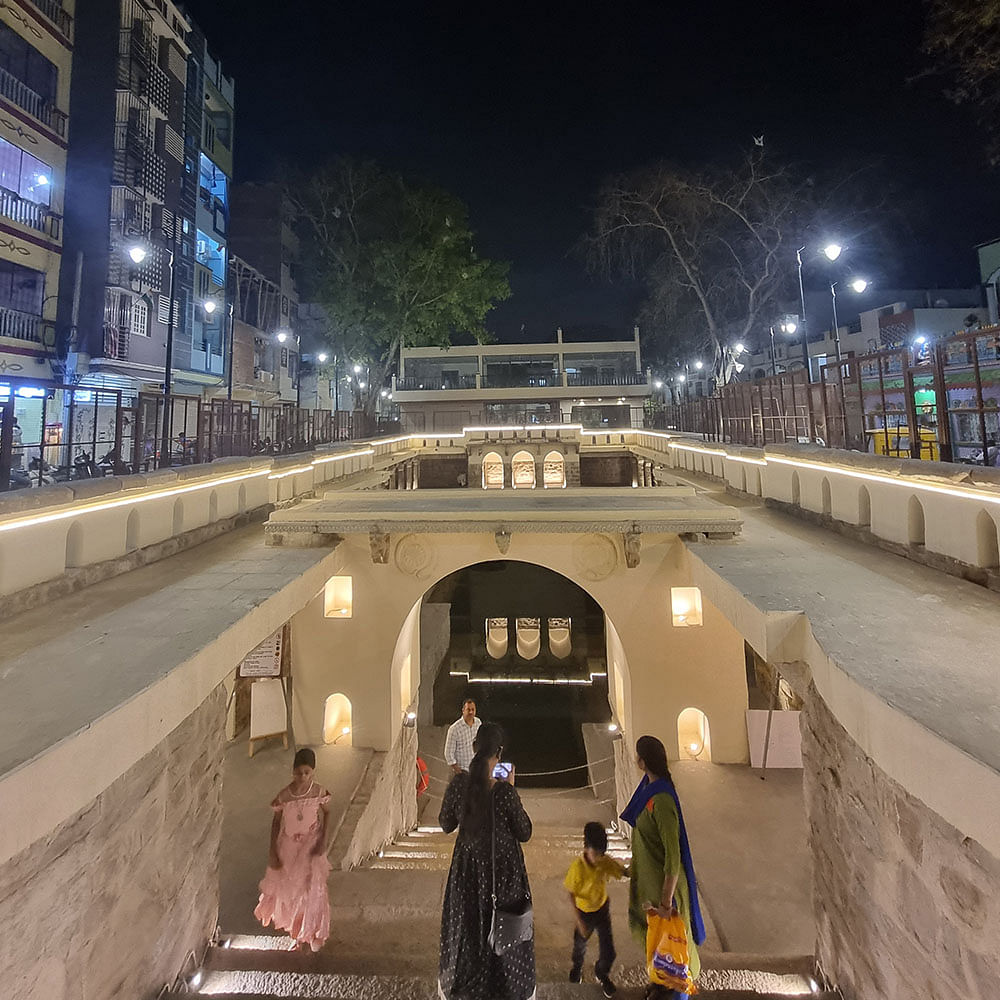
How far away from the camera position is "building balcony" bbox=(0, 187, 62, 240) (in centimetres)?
1339

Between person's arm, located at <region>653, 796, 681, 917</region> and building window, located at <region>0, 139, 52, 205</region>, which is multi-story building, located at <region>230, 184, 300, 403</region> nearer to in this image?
building window, located at <region>0, 139, 52, 205</region>

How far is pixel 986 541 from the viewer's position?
4.02m

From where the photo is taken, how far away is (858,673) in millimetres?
2641

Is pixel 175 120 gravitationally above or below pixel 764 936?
above

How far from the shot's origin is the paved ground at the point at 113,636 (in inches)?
94.7

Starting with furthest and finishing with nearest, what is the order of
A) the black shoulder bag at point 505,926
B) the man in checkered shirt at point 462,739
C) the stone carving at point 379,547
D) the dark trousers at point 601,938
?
the stone carving at point 379,547
the man in checkered shirt at point 462,739
the dark trousers at point 601,938
the black shoulder bag at point 505,926

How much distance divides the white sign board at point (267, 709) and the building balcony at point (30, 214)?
14150mm

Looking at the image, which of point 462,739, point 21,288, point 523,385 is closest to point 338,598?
point 462,739

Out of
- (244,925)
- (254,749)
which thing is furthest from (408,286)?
(244,925)

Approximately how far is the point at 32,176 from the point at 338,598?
15.5m

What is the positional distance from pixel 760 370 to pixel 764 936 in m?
42.7

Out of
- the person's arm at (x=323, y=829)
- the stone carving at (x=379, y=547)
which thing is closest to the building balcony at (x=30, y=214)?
the stone carving at (x=379, y=547)

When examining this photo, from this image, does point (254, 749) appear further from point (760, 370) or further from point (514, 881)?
point (760, 370)

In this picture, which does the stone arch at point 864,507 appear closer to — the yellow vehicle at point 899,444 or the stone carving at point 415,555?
the yellow vehicle at point 899,444
